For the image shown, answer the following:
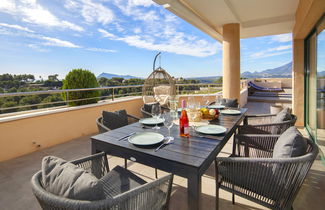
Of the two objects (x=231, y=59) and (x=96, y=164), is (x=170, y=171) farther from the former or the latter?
(x=231, y=59)

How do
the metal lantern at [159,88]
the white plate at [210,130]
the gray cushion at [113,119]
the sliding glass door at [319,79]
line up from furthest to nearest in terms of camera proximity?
the metal lantern at [159,88], the sliding glass door at [319,79], the gray cushion at [113,119], the white plate at [210,130]

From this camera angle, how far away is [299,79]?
12.9 ft

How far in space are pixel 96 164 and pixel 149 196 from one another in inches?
24.8

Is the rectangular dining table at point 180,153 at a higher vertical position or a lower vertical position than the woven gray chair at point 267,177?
higher

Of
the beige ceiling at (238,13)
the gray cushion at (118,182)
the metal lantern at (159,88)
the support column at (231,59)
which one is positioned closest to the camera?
the gray cushion at (118,182)

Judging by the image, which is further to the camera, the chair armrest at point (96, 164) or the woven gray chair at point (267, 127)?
the woven gray chair at point (267, 127)

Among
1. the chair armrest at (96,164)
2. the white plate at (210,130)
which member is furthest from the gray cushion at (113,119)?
the white plate at (210,130)

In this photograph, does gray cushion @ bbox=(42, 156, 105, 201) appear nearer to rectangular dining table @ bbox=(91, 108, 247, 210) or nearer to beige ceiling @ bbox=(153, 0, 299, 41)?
rectangular dining table @ bbox=(91, 108, 247, 210)

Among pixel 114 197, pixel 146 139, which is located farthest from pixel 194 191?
pixel 146 139

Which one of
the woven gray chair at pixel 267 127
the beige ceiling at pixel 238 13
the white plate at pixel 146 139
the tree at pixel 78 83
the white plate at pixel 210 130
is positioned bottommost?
the woven gray chair at pixel 267 127

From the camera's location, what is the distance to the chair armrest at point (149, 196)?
87 centimetres

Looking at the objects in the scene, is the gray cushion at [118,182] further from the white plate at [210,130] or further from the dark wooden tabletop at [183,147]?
the white plate at [210,130]

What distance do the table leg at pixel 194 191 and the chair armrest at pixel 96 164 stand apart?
0.78m

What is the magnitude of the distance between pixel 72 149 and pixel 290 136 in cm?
307
